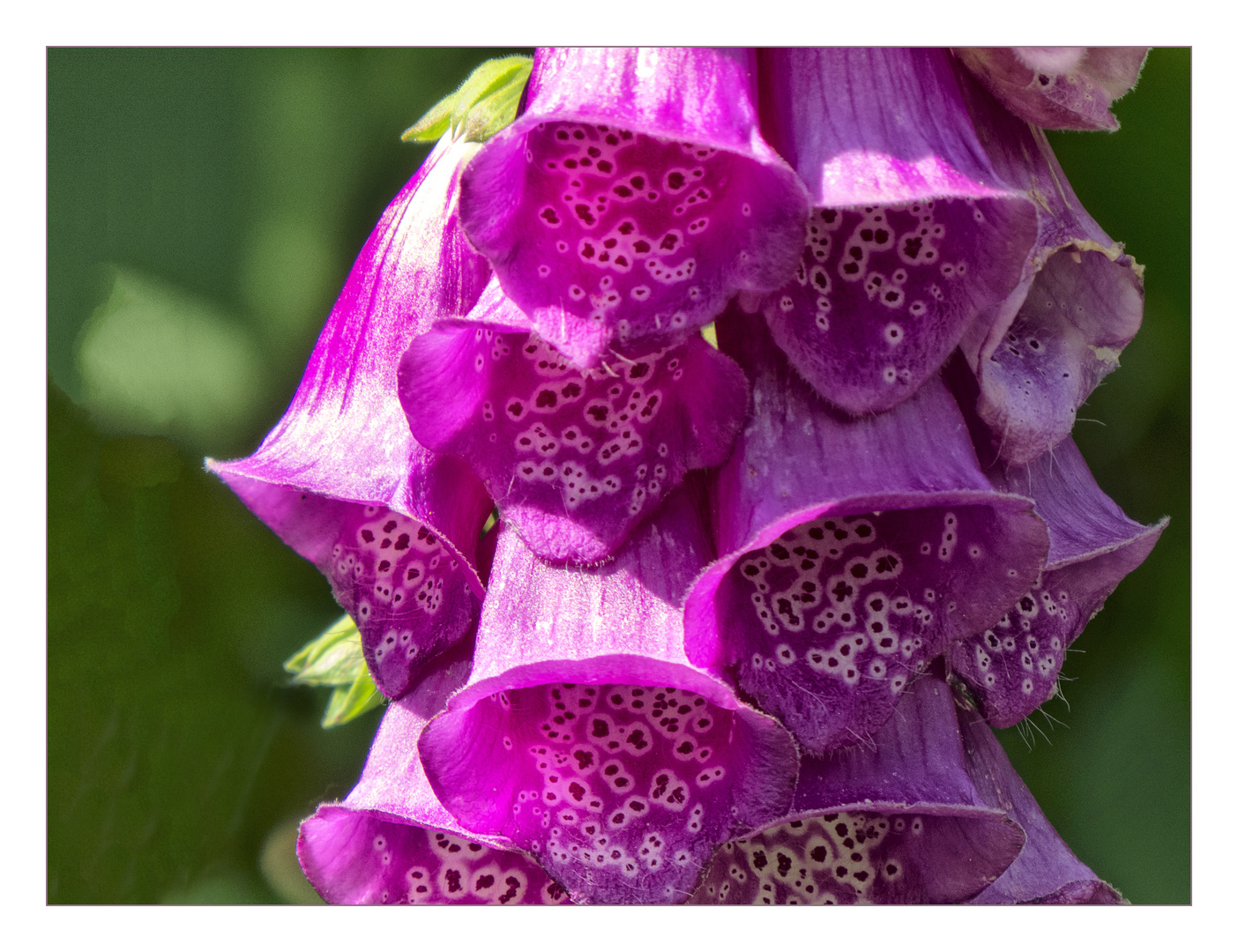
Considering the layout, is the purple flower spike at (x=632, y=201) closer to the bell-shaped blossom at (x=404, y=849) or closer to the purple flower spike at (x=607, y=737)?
the purple flower spike at (x=607, y=737)

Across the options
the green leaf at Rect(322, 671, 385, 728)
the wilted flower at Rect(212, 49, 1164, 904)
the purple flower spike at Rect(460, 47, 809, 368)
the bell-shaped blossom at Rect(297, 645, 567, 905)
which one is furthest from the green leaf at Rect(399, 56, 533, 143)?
the green leaf at Rect(322, 671, 385, 728)

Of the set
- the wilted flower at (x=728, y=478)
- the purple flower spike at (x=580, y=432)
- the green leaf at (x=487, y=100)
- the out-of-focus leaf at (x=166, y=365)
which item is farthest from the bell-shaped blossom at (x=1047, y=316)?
the out-of-focus leaf at (x=166, y=365)

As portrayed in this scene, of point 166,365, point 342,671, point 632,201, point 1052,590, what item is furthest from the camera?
point 166,365

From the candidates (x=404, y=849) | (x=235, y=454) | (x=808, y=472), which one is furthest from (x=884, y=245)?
(x=235, y=454)

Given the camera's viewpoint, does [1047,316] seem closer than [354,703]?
Yes

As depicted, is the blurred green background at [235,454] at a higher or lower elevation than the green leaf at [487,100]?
lower

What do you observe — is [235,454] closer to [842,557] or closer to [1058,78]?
[842,557]

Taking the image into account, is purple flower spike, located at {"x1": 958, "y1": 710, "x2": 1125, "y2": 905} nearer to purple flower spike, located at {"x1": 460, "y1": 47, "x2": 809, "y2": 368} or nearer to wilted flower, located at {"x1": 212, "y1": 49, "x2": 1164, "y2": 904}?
wilted flower, located at {"x1": 212, "y1": 49, "x2": 1164, "y2": 904}
